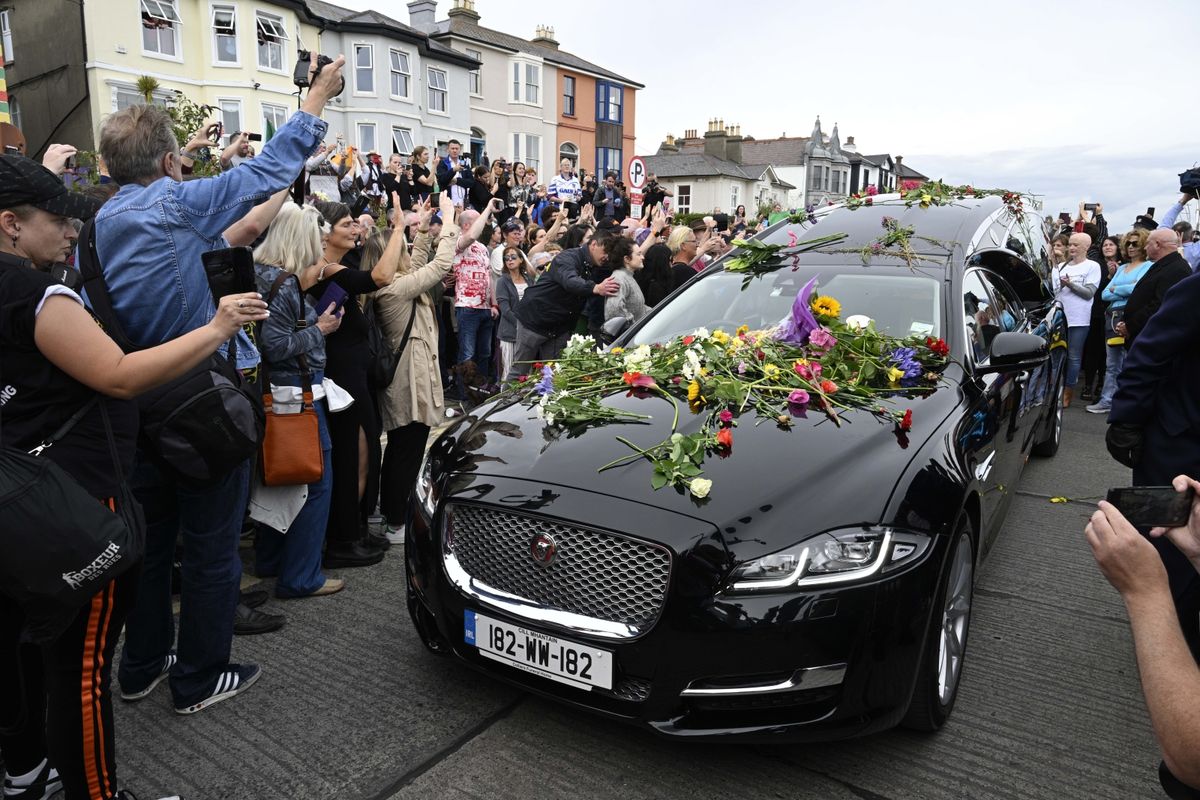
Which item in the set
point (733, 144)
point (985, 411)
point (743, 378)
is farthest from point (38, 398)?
point (733, 144)

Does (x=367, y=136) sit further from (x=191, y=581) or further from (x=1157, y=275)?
(x=191, y=581)

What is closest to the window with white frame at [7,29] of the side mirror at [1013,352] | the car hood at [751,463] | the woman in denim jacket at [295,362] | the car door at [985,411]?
the woman in denim jacket at [295,362]

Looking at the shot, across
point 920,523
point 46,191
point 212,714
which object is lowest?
point 212,714

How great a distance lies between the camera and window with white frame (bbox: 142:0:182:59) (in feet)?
87.4

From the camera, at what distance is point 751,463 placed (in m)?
2.77

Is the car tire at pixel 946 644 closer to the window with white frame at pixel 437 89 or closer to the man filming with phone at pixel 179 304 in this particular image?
the man filming with phone at pixel 179 304

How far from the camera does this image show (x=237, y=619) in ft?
12.2

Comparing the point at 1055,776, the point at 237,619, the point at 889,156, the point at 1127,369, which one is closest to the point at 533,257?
the point at 237,619

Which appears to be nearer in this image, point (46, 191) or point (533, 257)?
point (46, 191)

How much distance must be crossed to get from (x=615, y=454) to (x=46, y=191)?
6.15 ft

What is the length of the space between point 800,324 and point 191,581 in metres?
2.76

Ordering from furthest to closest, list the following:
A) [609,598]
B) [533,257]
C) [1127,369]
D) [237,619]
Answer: [533,257], [237,619], [1127,369], [609,598]

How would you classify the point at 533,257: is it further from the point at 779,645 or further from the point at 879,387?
the point at 779,645

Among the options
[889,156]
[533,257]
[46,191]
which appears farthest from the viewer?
[889,156]
